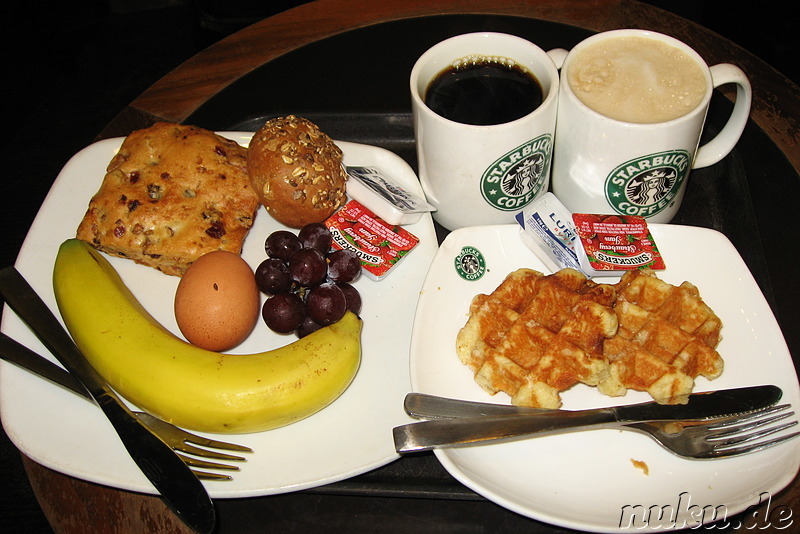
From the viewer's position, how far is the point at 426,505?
1.21 meters

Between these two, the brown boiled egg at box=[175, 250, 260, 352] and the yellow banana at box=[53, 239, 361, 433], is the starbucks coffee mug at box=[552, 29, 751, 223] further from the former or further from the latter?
the brown boiled egg at box=[175, 250, 260, 352]

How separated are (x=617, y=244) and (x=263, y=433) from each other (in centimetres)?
85

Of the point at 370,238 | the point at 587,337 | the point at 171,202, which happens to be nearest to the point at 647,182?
the point at 587,337

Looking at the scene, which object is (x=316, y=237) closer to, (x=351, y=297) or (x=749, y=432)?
(x=351, y=297)

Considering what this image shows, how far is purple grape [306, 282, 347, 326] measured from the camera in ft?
4.32

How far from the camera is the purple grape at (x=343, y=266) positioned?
1.41 metres

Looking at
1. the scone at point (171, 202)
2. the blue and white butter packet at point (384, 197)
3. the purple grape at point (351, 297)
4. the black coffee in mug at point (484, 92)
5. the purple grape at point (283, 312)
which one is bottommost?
the purple grape at point (351, 297)

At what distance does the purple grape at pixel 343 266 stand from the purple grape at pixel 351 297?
0.06ft

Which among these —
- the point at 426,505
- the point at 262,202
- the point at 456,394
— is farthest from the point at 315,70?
the point at 426,505

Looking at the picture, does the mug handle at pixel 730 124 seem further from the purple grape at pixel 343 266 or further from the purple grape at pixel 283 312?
the purple grape at pixel 283 312

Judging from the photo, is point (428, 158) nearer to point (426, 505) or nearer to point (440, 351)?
point (440, 351)

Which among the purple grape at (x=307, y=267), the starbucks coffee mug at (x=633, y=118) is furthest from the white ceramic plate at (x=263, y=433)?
the starbucks coffee mug at (x=633, y=118)

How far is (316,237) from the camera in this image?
144 centimetres

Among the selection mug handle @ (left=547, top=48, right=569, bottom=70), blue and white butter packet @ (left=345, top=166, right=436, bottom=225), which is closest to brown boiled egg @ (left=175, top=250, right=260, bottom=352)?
blue and white butter packet @ (left=345, top=166, right=436, bottom=225)
